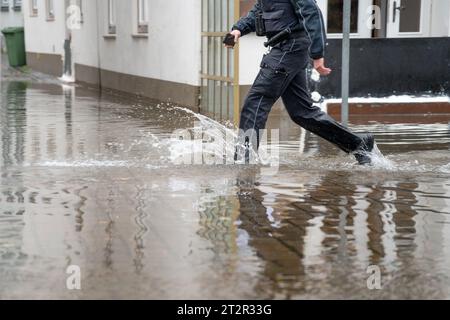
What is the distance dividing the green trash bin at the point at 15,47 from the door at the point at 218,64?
15729mm

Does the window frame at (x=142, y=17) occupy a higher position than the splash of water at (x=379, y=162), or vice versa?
the window frame at (x=142, y=17)

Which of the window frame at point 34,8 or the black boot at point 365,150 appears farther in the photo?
the window frame at point 34,8

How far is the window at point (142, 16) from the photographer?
52.7 ft

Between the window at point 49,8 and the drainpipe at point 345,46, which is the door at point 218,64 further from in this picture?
the window at point 49,8

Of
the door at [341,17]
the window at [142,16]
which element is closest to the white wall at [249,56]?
the door at [341,17]

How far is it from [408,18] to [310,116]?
5977 mm

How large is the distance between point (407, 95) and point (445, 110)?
0.56m

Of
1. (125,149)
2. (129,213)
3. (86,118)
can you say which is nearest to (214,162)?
(125,149)

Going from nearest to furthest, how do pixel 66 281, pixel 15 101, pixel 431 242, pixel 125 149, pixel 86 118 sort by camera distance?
pixel 66 281, pixel 431 242, pixel 125 149, pixel 86 118, pixel 15 101

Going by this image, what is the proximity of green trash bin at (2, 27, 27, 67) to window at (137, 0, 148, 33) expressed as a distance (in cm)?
1216

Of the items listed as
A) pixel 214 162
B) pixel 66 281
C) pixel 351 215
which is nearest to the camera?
pixel 66 281

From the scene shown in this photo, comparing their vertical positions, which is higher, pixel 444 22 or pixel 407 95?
pixel 444 22

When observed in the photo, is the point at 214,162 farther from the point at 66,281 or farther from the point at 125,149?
the point at 66,281

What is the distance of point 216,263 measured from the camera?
15.1 ft
